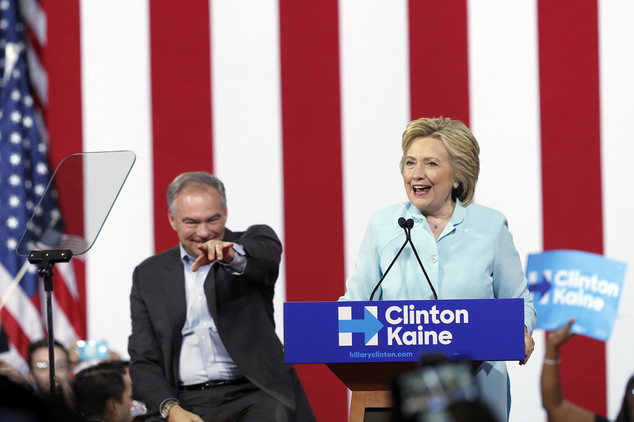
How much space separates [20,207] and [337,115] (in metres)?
1.68

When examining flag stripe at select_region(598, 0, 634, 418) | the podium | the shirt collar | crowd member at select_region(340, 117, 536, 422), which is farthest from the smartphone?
flag stripe at select_region(598, 0, 634, 418)

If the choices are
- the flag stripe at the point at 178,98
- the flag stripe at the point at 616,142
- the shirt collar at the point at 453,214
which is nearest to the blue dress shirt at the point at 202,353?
the shirt collar at the point at 453,214

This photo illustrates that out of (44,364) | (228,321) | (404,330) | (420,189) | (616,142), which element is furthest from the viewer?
(616,142)

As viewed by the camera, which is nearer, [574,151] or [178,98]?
[574,151]

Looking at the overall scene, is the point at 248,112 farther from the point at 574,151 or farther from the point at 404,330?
the point at 404,330

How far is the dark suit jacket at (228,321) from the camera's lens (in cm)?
271

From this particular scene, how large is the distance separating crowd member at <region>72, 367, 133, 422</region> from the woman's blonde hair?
1.69m

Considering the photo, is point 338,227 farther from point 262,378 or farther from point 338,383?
point 262,378

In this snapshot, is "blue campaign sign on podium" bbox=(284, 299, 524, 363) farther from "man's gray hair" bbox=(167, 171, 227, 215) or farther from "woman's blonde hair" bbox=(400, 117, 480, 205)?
"man's gray hair" bbox=(167, 171, 227, 215)

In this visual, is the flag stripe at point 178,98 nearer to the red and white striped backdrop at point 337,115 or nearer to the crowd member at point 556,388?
the red and white striped backdrop at point 337,115

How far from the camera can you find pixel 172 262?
9.48 ft

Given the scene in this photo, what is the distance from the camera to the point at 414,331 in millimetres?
1864

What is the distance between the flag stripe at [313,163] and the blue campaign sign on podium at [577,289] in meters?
1.00

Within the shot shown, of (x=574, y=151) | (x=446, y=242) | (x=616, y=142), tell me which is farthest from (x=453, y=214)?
(x=616, y=142)
